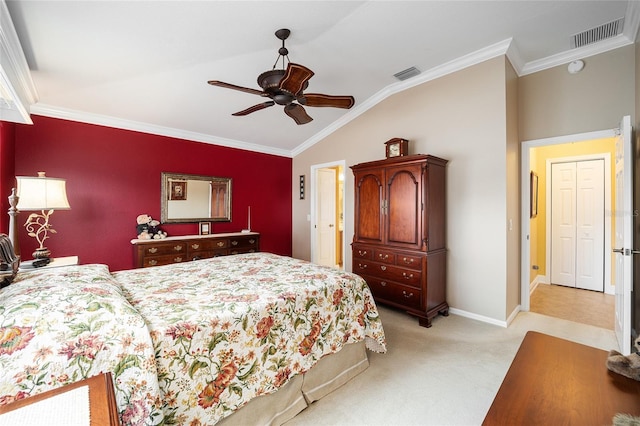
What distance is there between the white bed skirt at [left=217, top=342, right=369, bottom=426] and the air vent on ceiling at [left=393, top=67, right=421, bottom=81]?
3.19 m

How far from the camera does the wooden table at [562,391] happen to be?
83cm

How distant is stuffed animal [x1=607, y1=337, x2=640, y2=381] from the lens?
97 cm

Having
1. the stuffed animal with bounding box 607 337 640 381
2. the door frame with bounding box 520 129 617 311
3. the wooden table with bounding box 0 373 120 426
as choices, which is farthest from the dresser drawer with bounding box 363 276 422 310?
the wooden table with bounding box 0 373 120 426

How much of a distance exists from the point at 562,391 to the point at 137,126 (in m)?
4.81

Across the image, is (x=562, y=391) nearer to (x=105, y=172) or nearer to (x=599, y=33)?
(x=599, y=33)

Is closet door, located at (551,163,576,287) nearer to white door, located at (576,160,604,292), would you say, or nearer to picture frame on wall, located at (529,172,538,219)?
white door, located at (576,160,604,292)

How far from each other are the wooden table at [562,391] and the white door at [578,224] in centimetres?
420

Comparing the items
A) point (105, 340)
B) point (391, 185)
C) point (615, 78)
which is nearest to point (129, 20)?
point (105, 340)

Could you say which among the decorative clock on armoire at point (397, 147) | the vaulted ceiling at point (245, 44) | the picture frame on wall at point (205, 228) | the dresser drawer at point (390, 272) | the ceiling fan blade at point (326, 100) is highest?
the vaulted ceiling at point (245, 44)

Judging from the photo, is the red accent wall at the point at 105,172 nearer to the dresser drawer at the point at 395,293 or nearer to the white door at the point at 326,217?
→ the white door at the point at 326,217

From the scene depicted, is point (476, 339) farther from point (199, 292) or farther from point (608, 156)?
point (608, 156)

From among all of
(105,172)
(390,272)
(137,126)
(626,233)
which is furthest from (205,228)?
(626,233)

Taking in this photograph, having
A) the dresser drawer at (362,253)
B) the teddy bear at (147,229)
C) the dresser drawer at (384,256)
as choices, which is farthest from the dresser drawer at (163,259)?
the dresser drawer at (384,256)

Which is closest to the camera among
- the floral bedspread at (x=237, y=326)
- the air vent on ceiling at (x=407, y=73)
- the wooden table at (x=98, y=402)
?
the wooden table at (x=98, y=402)
